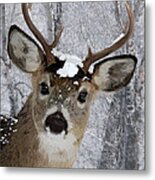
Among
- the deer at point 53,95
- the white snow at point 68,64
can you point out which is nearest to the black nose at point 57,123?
the deer at point 53,95

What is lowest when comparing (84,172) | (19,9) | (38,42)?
(84,172)

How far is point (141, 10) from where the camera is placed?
1.87m

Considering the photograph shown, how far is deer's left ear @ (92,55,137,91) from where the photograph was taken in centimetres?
188

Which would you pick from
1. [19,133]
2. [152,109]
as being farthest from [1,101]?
[152,109]

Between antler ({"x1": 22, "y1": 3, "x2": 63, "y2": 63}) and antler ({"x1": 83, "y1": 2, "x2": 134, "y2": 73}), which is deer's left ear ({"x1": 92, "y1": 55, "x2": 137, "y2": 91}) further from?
antler ({"x1": 22, "y1": 3, "x2": 63, "y2": 63})

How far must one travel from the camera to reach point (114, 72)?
1.89 m

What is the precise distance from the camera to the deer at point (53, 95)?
6.21ft

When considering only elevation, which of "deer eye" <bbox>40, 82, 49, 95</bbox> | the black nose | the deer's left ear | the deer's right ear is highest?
the deer's right ear

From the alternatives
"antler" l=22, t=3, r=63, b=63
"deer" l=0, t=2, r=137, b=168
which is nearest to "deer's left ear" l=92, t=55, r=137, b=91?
"deer" l=0, t=2, r=137, b=168

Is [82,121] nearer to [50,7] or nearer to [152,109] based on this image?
[152,109]

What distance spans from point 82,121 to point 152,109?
25 centimetres

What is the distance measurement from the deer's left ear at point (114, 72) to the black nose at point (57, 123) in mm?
176

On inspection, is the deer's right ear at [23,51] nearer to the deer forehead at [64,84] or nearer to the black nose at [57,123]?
the deer forehead at [64,84]

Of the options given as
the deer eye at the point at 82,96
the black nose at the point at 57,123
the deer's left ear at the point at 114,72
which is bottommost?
the black nose at the point at 57,123
